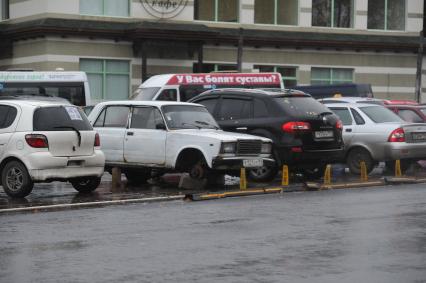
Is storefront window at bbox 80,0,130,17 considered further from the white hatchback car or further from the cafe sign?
the white hatchback car

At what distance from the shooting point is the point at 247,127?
728 inches

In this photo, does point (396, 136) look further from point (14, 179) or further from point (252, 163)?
point (14, 179)

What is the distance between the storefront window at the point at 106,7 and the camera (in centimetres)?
3678

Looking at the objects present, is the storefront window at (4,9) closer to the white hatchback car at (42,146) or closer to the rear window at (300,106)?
the rear window at (300,106)

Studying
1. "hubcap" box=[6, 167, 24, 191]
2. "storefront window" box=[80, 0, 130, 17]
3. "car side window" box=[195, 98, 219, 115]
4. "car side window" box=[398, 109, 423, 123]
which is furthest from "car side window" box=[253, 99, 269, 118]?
"storefront window" box=[80, 0, 130, 17]

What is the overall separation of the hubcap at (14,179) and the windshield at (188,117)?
10.5 ft

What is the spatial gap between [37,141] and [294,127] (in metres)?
5.25

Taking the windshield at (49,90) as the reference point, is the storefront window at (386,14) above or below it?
above

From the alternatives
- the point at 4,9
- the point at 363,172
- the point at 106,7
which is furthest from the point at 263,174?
the point at 4,9

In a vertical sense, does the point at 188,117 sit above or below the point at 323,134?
above

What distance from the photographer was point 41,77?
A: 96.8ft

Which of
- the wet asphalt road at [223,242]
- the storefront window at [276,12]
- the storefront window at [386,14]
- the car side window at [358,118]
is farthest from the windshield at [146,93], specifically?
the storefront window at [386,14]

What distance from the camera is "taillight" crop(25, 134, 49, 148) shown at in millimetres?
15008

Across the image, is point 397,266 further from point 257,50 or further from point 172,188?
point 257,50
